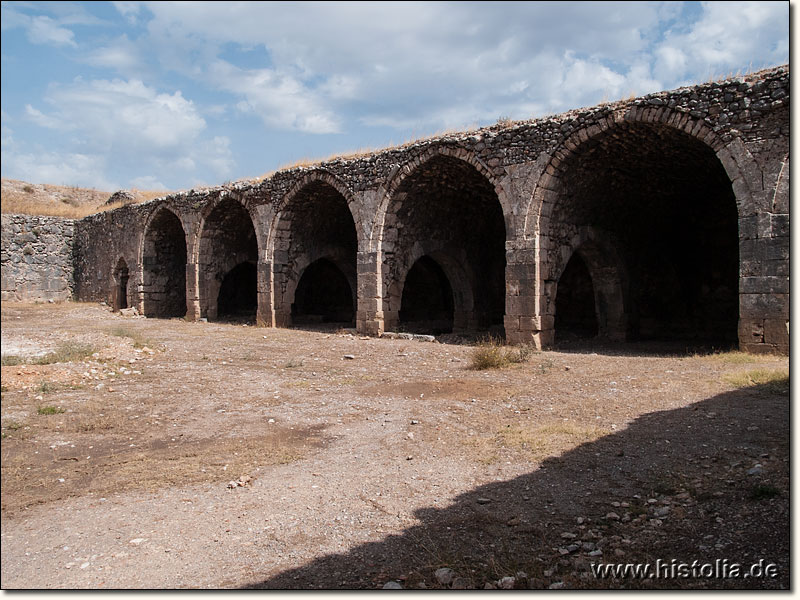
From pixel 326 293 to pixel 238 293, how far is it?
124 inches

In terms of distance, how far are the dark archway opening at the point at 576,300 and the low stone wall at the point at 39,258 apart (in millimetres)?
19183

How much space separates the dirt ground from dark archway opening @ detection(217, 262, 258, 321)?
41.2ft

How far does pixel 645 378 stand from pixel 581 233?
5624 mm

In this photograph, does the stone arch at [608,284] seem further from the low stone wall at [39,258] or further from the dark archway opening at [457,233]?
the low stone wall at [39,258]

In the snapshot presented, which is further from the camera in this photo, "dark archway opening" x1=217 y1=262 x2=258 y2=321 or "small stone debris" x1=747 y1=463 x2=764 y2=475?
"dark archway opening" x1=217 y1=262 x2=258 y2=321

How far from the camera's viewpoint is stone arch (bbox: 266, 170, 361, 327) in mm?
16406

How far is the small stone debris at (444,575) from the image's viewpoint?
310cm

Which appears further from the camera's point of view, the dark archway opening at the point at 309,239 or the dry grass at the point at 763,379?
the dark archway opening at the point at 309,239

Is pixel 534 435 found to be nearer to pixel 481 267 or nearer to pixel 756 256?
pixel 756 256

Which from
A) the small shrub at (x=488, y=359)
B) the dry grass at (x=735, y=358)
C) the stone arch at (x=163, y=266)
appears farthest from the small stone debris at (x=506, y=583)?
the stone arch at (x=163, y=266)

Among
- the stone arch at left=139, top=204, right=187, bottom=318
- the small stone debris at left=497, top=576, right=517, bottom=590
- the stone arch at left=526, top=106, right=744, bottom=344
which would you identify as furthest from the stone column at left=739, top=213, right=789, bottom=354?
the stone arch at left=139, top=204, right=187, bottom=318

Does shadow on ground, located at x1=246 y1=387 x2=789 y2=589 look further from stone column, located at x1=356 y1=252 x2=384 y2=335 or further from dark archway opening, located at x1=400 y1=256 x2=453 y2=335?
dark archway opening, located at x1=400 y1=256 x2=453 y2=335

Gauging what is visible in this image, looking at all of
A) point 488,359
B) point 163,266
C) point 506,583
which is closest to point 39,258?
point 163,266

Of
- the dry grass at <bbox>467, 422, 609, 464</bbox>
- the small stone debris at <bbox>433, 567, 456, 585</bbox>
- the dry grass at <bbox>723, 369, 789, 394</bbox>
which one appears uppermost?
the dry grass at <bbox>723, 369, 789, 394</bbox>
